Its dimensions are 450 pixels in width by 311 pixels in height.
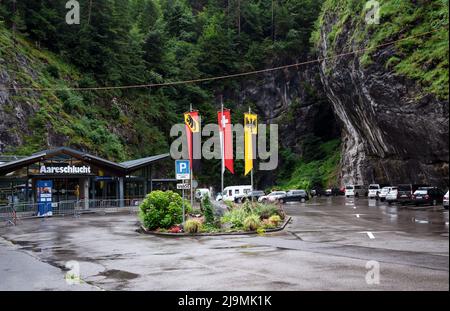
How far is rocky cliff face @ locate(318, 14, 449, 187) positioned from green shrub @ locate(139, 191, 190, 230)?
15.6 meters

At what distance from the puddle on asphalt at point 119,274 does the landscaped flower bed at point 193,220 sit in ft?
27.9

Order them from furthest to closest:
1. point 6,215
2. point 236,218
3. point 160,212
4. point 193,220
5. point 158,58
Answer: point 158,58, point 6,215, point 236,218, point 160,212, point 193,220

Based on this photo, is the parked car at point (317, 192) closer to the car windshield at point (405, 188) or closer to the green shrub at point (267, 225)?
the car windshield at point (405, 188)

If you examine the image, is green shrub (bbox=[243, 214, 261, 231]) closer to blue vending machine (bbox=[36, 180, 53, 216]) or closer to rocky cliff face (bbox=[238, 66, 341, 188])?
blue vending machine (bbox=[36, 180, 53, 216])

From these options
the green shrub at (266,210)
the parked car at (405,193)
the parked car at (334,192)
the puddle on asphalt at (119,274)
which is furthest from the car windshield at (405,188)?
the puddle on asphalt at (119,274)

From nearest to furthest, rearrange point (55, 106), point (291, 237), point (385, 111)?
point (291, 237) < point (385, 111) < point (55, 106)

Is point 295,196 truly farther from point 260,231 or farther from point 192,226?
point 192,226

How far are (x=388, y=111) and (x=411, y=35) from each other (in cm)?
674

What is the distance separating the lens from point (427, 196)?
37.1 meters

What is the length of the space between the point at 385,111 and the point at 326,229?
22.1 m

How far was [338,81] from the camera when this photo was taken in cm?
4900

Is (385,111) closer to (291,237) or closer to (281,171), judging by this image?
(291,237)

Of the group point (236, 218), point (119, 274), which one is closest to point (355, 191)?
point (236, 218)
